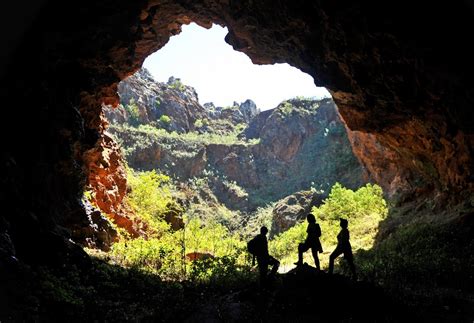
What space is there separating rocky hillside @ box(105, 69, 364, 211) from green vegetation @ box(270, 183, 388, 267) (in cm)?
1888

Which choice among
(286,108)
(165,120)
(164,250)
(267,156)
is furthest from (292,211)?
(286,108)

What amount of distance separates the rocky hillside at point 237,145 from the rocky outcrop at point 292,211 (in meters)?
8.07

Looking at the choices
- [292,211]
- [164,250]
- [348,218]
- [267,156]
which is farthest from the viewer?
[267,156]

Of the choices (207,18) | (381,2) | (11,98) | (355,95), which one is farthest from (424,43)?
(11,98)

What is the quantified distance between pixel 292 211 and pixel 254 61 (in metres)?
25.1

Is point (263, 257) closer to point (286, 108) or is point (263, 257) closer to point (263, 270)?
point (263, 270)

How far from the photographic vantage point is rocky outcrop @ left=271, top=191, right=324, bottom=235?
4234cm

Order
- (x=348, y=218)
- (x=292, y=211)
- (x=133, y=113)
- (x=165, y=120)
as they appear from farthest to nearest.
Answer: (x=165, y=120)
(x=133, y=113)
(x=292, y=211)
(x=348, y=218)

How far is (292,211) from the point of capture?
143 ft

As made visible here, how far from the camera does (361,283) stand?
26.3ft

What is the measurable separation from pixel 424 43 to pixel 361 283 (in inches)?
341

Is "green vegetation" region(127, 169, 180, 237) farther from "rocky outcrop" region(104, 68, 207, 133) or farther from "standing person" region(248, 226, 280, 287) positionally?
"rocky outcrop" region(104, 68, 207, 133)

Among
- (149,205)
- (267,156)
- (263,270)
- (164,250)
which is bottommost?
(263,270)

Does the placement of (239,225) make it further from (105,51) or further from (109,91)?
(105,51)
